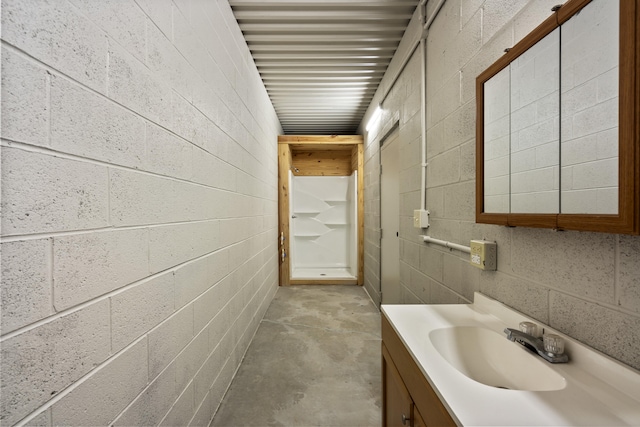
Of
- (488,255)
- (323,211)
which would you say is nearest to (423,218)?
(488,255)

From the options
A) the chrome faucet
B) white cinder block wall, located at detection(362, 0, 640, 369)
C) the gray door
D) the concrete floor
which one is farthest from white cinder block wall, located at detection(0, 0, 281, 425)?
the gray door

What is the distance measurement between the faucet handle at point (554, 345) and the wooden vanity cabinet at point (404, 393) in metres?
0.37

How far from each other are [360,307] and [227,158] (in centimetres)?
236

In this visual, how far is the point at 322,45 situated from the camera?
7.70 ft

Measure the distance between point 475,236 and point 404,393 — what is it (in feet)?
2.44

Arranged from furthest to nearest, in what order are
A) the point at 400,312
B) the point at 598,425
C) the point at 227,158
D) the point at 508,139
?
the point at 227,158 → the point at 400,312 → the point at 508,139 → the point at 598,425

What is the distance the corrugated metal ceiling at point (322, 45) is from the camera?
1.95 meters

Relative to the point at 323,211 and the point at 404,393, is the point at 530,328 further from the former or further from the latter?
the point at 323,211

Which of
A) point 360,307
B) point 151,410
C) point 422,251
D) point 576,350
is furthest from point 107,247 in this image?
point 360,307

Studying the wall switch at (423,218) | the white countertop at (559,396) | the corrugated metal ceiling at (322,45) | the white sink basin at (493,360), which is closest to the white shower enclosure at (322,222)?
the corrugated metal ceiling at (322,45)

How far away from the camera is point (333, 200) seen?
5.12 m

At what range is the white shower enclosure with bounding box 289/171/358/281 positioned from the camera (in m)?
5.10

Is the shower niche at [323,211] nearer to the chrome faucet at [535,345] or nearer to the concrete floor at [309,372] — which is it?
the concrete floor at [309,372]

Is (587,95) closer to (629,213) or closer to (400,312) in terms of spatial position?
(629,213)
